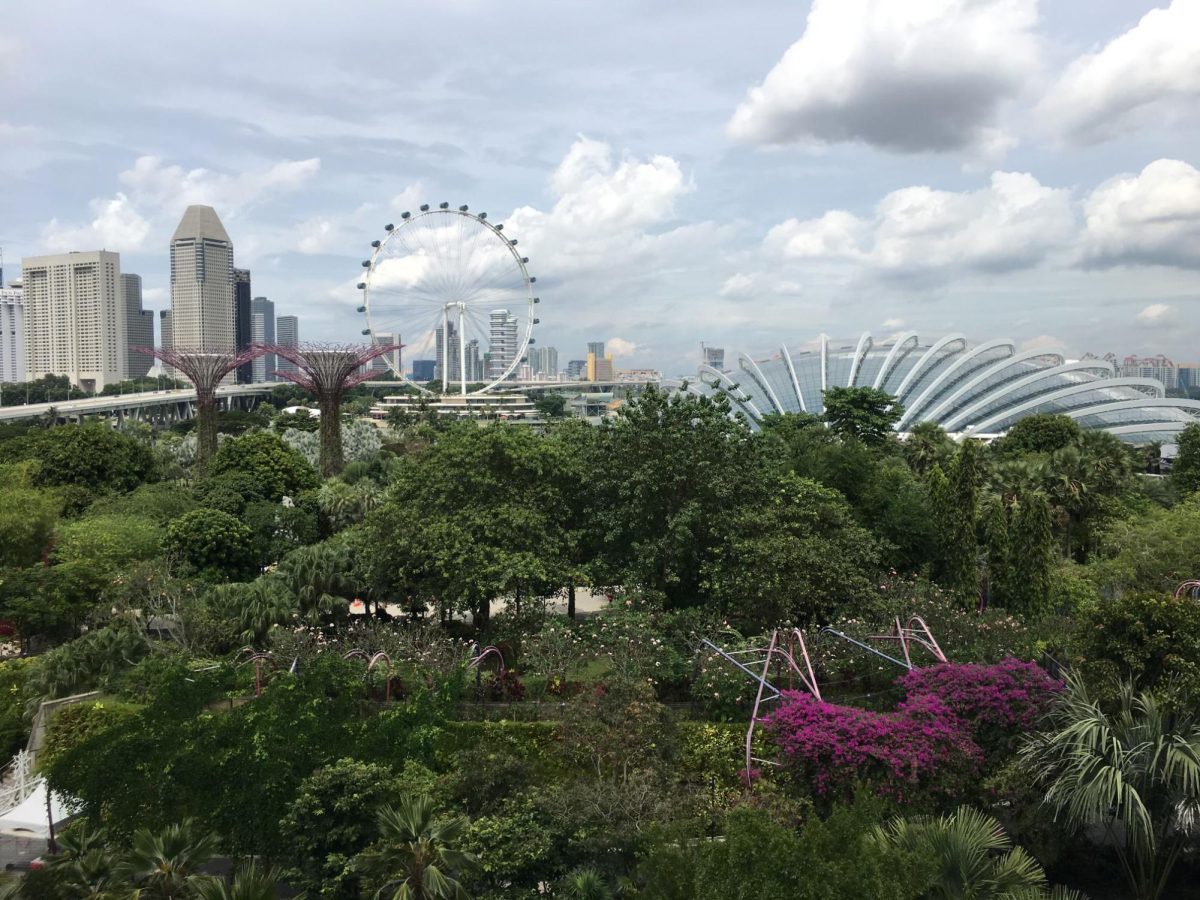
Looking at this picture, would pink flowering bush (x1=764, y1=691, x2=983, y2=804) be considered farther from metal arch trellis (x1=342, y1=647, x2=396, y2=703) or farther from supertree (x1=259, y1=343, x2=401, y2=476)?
supertree (x1=259, y1=343, x2=401, y2=476)

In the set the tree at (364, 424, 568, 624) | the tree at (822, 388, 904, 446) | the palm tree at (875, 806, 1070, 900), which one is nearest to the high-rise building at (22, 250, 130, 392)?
the tree at (822, 388, 904, 446)

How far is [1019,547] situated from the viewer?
77.4 feet

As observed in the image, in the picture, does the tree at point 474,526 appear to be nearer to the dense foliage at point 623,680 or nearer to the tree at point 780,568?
the dense foliage at point 623,680

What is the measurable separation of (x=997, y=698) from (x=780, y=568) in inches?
236

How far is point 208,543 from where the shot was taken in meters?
26.2

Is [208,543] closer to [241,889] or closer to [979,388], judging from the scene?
[241,889]

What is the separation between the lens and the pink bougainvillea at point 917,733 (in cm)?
1331

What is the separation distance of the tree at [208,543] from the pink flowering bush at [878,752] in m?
18.5

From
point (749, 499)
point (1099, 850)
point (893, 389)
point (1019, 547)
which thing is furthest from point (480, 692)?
point (893, 389)

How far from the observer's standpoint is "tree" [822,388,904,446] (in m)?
47.5

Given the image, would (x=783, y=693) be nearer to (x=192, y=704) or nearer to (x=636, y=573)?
(x=636, y=573)

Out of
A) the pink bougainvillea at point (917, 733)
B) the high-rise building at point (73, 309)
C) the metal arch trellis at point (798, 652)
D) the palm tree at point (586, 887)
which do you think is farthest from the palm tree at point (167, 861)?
the high-rise building at point (73, 309)

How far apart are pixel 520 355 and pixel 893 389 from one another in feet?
97.3

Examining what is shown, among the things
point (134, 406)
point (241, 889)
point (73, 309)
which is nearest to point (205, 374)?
point (241, 889)
